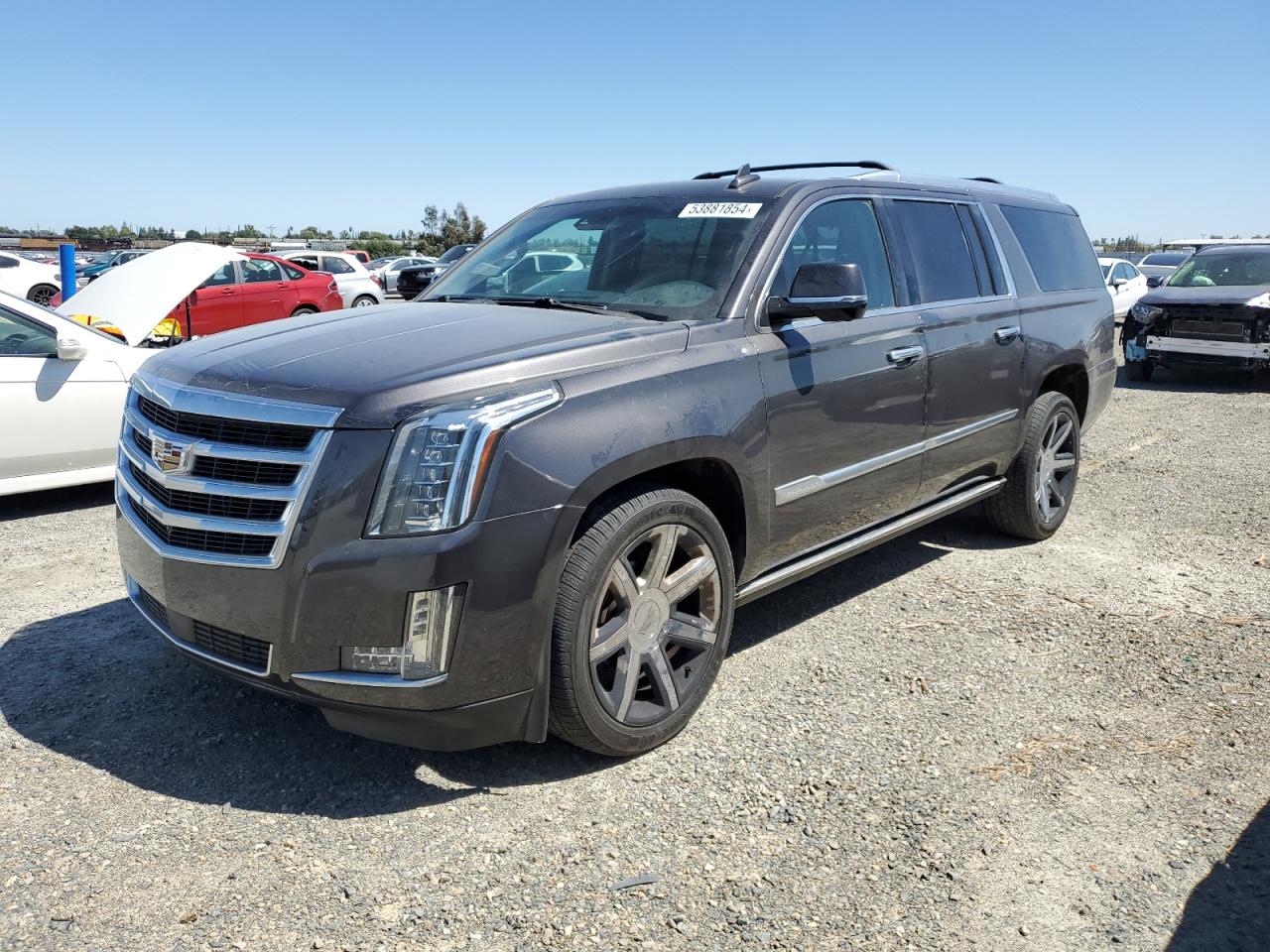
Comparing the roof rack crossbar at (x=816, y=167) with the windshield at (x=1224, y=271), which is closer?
the roof rack crossbar at (x=816, y=167)

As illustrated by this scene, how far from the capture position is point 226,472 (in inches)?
122

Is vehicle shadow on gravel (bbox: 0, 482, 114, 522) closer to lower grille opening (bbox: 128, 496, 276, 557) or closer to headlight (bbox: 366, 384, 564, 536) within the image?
lower grille opening (bbox: 128, 496, 276, 557)

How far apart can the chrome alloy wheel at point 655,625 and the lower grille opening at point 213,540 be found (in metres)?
1.01

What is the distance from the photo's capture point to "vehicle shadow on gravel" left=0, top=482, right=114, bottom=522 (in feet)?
21.8

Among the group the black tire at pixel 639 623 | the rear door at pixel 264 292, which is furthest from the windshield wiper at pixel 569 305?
the rear door at pixel 264 292

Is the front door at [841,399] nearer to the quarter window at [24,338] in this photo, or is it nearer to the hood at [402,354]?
the hood at [402,354]

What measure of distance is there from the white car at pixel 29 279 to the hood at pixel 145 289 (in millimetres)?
16615

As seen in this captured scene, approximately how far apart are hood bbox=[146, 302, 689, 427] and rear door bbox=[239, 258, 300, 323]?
14492 millimetres

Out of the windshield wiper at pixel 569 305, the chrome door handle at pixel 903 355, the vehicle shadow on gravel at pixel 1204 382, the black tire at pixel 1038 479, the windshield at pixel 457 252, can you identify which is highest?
the windshield at pixel 457 252

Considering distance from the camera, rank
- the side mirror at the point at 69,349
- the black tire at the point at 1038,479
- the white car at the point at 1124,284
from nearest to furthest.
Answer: the black tire at the point at 1038,479 → the side mirror at the point at 69,349 → the white car at the point at 1124,284

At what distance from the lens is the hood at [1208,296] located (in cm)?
Result: 1261

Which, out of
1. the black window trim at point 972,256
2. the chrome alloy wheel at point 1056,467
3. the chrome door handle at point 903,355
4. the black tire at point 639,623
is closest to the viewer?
the black tire at point 639,623

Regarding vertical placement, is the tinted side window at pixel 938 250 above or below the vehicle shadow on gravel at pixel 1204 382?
above

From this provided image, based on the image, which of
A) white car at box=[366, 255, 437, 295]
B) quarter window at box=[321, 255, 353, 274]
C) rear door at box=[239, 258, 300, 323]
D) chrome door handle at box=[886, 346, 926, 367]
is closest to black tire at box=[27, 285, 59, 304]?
quarter window at box=[321, 255, 353, 274]
